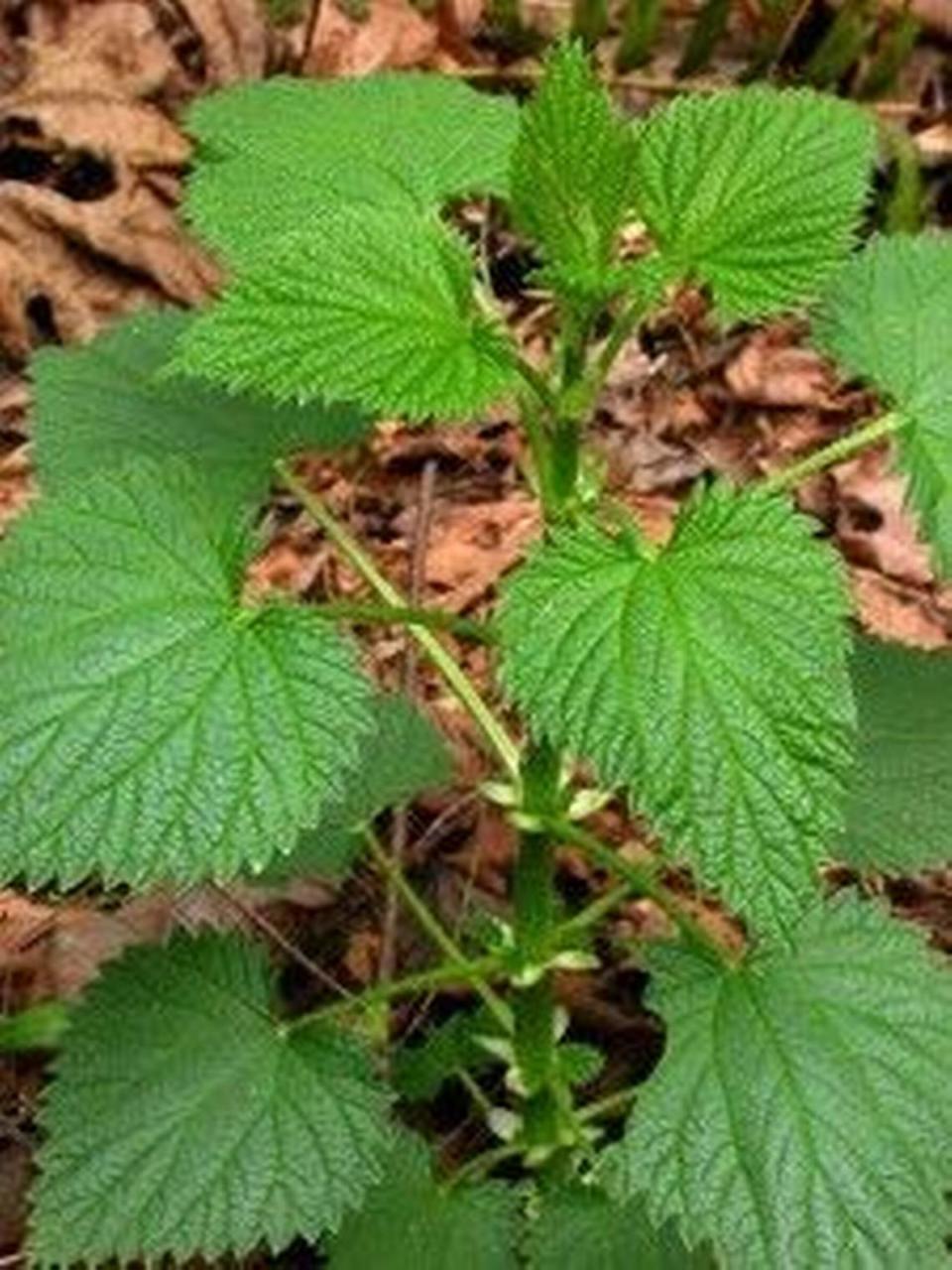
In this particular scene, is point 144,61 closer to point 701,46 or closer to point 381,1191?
point 701,46

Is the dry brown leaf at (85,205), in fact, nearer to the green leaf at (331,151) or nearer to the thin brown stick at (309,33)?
the thin brown stick at (309,33)

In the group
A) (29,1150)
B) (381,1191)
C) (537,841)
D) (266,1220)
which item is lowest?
(29,1150)

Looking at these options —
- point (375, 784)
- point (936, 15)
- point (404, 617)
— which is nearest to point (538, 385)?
point (404, 617)

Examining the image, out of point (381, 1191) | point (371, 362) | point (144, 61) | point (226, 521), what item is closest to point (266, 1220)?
point (381, 1191)

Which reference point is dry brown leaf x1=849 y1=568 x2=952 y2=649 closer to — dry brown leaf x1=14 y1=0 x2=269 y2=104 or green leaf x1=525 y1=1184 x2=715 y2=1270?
green leaf x1=525 y1=1184 x2=715 y2=1270

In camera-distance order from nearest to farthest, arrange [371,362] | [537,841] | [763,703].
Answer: [763,703] → [371,362] → [537,841]

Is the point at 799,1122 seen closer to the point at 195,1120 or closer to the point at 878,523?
the point at 195,1120

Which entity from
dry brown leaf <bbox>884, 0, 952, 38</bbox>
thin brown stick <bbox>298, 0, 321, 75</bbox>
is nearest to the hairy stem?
thin brown stick <bbox>298, 0, 321, 75</bbox>

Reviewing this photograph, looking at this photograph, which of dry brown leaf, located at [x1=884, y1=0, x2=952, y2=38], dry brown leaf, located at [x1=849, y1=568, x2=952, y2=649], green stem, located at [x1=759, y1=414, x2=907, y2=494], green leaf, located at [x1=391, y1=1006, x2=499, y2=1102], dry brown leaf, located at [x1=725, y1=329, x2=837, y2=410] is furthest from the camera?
dry brown leaf, located at [x1=884, y1=0, x2=952, y2=38]
